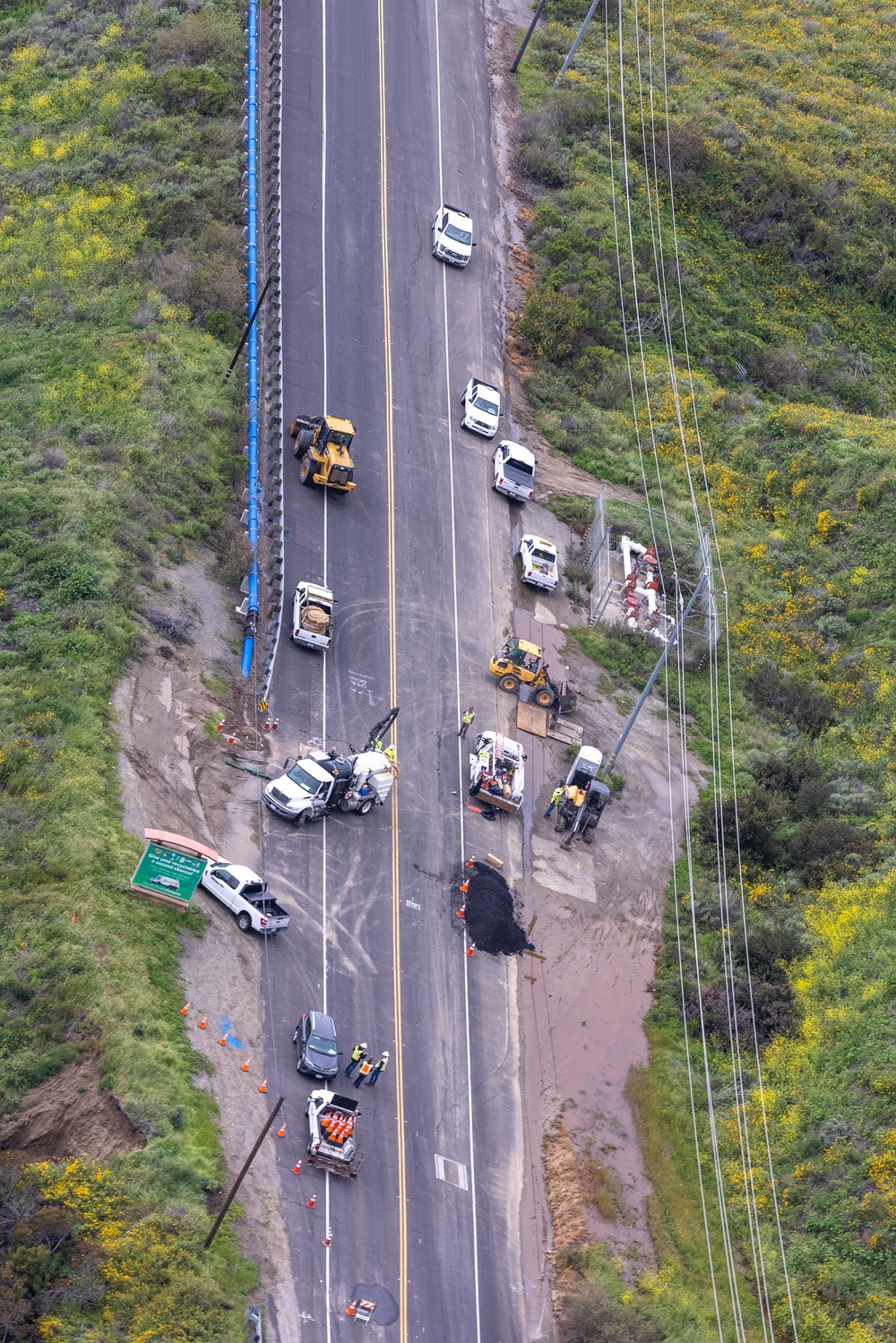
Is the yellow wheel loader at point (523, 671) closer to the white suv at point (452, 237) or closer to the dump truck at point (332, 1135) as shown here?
the dump truck at point (332, 1135)

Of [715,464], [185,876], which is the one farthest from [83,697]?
Answer: [715,464]

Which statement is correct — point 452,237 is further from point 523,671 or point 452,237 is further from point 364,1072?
point 364,1072

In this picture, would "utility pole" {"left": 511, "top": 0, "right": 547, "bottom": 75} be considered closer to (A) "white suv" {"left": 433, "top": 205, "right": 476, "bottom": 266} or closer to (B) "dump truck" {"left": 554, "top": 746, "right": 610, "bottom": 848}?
(A) "white suv" {"left": 433, "top": 205, "right": 476, "bottom": 266}

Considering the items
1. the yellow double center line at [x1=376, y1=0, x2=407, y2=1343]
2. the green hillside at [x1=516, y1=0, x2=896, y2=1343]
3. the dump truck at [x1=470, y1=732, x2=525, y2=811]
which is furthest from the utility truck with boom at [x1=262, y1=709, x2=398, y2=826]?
the green hillside at [x1=516, y1=0, x2=896, y2=1343]

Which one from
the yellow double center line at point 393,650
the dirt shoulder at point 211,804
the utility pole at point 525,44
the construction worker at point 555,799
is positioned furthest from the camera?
the utility pole at point 525,44

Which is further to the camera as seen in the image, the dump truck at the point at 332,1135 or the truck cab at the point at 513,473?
the truck cab at the point at 513,473

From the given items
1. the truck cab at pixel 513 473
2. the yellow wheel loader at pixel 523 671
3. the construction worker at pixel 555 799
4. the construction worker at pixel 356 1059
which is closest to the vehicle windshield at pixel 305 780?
the construction worker at pixel 356 1059
